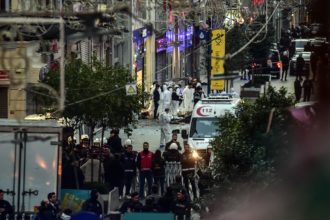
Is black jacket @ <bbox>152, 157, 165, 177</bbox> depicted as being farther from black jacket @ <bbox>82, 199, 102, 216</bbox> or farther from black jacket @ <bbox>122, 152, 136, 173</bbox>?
black jacket @ <bbox>82, 199, 102, 216</bbox>

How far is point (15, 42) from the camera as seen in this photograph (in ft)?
25.8

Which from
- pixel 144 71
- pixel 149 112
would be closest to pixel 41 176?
pixel 149 112

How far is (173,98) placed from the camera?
3931cm

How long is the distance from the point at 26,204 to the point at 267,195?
44.2 ft

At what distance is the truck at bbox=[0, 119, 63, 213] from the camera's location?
17.1 metres

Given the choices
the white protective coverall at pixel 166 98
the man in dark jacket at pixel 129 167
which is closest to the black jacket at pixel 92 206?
the man in dark jacket at pixel 129 167

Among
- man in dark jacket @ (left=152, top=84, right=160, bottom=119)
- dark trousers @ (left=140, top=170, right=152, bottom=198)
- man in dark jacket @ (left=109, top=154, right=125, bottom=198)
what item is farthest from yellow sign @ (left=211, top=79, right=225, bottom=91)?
man in dark jacket @ (left=109, top=154, right=125, bottom=198)

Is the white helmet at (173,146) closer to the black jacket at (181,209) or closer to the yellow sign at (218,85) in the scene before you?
the black jacket at (181,209)

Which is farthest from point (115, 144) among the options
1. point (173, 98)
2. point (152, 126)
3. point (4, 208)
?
point (173, 98)

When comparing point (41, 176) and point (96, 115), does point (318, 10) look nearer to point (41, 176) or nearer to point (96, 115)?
point (41, 176)

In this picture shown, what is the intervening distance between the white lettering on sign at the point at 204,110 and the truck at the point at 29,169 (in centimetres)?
1040

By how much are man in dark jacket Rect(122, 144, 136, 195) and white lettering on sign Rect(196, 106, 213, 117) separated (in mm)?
5654

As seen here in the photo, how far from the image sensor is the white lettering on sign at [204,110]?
90.0 feet

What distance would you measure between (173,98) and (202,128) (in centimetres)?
1202
